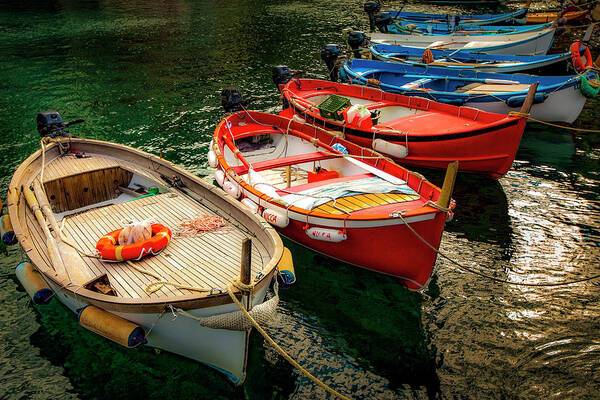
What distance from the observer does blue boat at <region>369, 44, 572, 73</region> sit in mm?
21062

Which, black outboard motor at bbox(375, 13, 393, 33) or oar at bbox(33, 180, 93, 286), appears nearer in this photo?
oar at bbox(33, 180, 93, 286)

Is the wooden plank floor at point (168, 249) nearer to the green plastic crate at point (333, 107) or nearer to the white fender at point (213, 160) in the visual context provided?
the white fender at point (213, 160)

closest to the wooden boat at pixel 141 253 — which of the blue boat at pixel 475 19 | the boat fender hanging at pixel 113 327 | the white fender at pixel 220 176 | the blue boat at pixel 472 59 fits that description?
the boat fender hanging at pixel 113 327

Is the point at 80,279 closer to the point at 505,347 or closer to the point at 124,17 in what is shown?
the point at 505,347

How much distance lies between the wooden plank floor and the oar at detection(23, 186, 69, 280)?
7.8 inches

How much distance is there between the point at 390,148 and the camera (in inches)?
587

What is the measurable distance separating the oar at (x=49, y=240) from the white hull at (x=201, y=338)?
48cm

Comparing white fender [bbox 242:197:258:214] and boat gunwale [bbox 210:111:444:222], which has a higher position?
boat gunwale [bbox 210:111:444:222]

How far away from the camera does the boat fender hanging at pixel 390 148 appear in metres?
14.8

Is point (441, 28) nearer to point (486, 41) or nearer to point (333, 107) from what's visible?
point (486, 41)

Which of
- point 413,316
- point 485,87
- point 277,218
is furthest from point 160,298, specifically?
point 485,87

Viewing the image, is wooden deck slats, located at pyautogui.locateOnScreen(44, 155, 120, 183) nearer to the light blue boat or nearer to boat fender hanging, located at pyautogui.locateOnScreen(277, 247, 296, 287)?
boat fender hanging, located at pyautogui.locateOnScreen(277, 247, 296, 287)

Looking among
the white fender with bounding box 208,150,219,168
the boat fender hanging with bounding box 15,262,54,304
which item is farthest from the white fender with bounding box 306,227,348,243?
the boat fender hanging with bounding box 15,262,54,304

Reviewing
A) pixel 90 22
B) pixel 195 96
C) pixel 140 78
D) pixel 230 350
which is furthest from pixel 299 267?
pixel 90 22
